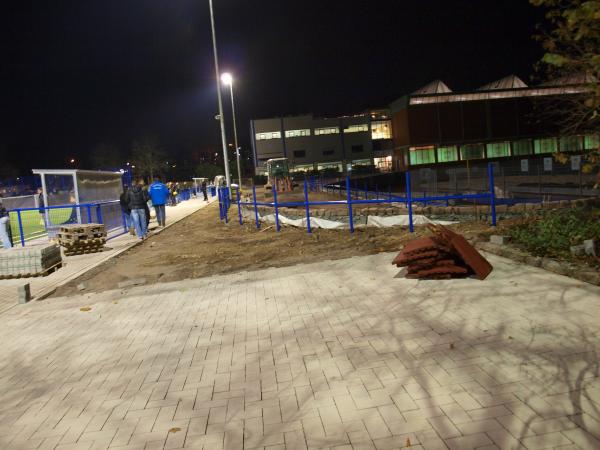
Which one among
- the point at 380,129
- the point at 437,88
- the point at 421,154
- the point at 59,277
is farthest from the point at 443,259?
the point at 380,129

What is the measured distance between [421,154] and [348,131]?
2478 cm

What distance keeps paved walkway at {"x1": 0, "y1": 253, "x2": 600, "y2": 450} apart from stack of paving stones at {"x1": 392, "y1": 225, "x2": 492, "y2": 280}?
0.23m

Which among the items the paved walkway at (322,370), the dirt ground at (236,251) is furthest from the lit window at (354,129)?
the paved walkway at (322,370)

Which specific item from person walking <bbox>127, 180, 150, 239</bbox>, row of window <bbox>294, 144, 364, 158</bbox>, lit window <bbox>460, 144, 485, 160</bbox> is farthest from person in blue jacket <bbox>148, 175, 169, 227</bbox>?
row of window <bbox>294, 144, 364, 158</bbox>

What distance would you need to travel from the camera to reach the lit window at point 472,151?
61.8m

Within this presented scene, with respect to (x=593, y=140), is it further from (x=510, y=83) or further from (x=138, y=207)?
(x=510, y=83)

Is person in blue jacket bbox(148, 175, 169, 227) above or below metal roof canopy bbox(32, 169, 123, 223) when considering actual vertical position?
below

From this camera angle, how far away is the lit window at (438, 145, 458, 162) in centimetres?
6225

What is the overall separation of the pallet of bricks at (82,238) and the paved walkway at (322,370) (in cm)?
606

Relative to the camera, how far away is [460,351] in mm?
4281

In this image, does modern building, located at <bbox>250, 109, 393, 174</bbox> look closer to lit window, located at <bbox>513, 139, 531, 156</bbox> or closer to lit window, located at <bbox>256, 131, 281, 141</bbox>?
lit window, located at <bbox>256, 131, 281, 141</bbox>

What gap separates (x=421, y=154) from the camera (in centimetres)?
6256

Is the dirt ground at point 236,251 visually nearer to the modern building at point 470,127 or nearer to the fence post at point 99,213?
the fence post at point 99,213

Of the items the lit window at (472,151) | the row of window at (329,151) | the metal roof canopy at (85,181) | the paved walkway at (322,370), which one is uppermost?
the row of window at (329,151)
